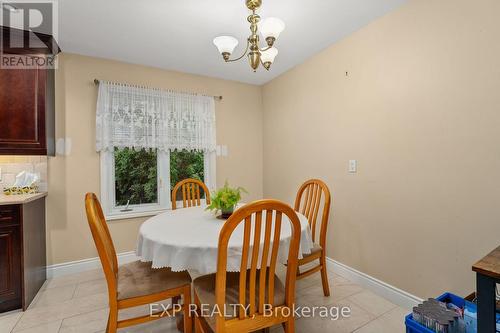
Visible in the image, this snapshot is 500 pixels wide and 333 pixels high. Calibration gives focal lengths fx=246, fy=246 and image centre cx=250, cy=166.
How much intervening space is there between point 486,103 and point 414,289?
138 centimetres

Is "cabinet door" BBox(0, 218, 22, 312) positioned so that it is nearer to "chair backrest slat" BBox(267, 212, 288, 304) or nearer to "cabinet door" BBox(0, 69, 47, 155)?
"cabinet door" BBox(0, 69, 47, 155)

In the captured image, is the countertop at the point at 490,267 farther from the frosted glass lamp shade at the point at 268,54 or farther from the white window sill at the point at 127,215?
the white window sill at the point at 127,215

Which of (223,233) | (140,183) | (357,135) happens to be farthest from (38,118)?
(357,135)

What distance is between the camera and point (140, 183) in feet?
9.94

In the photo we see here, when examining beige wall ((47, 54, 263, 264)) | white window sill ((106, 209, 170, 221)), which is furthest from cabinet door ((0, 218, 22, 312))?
white window sill ((106, 209, 170, 221))

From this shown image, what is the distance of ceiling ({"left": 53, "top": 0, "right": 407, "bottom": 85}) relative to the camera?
1884mm

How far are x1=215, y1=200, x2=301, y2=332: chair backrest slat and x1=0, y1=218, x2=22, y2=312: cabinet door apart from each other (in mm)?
1884

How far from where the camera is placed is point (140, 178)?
3027 mm

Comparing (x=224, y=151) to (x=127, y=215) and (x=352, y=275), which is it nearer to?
(x=127, y=215)

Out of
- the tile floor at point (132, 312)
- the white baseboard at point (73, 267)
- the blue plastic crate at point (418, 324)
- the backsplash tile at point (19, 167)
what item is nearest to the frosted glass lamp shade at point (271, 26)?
the blue plastic crate at point (418, 324)

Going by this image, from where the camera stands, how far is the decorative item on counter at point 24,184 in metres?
2.28

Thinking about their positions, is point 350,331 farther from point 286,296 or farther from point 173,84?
point 173,84

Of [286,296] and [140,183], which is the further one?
[140,183]

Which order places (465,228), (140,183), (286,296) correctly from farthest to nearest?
(140,183)
(465,228)
(286,296)
